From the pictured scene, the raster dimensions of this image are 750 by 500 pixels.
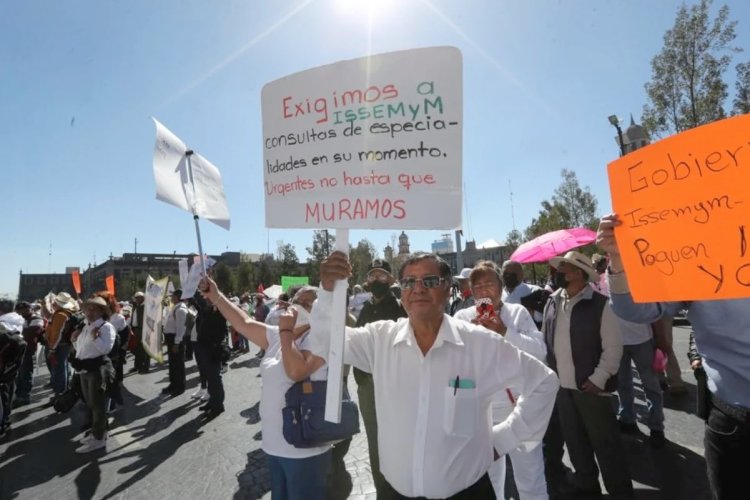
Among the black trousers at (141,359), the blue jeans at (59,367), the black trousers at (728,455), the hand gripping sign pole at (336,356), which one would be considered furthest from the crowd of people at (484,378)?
the black trousers at (141,359)

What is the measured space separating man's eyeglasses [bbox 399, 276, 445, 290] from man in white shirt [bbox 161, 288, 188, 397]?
6.87 meters

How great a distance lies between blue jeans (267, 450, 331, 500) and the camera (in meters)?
2.44

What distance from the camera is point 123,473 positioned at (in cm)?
448

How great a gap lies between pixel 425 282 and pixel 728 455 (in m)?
1.50

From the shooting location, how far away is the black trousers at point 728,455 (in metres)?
1.72

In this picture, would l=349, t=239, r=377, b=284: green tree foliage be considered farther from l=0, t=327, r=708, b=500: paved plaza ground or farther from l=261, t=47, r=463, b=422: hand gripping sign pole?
l=261, t=47, r=463, b=422: hand gripping sign pole

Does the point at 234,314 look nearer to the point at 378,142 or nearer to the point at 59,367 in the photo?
the point at 378,142

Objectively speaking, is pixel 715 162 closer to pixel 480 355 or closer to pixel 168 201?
pixel 480 355

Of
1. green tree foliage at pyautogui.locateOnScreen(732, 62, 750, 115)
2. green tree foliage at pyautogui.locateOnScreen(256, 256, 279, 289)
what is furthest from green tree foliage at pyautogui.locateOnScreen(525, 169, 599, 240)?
green tree foliage at pyautogui.locateOnScreen(256, 256, 279, 289)

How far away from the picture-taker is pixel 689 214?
1.61 metres

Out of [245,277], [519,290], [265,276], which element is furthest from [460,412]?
[245,277]

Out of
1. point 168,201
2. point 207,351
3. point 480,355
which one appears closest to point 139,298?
point 207,351

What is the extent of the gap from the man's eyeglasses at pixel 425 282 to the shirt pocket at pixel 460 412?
0.47 meters

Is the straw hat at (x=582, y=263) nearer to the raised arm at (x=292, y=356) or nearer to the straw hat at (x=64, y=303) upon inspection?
the raised arm at (x=292, y=356)
